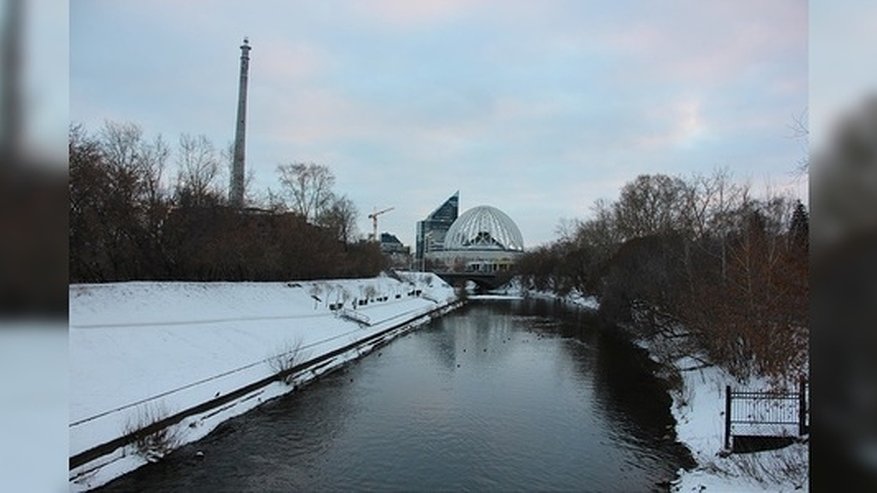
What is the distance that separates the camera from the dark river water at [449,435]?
8.88 meters

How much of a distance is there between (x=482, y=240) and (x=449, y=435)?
10461 cm

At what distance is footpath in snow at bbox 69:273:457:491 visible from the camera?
403 inches

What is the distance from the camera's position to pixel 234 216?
28328 millimetres

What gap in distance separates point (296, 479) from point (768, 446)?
740 centimetres

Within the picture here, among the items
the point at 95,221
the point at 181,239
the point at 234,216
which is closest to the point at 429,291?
the point at 234,216

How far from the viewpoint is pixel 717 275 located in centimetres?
1773

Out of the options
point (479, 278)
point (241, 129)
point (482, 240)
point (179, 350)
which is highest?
point (241, 129)

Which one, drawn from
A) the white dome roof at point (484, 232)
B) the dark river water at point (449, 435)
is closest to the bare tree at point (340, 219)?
the dark river water at point (449, 435)

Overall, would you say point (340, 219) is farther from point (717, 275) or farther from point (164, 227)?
point (717, 275)

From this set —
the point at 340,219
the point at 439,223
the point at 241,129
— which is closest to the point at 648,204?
the point at 340,219

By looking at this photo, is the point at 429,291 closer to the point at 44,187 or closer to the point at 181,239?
the point at 181,239

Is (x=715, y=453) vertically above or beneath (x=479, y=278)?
beneath

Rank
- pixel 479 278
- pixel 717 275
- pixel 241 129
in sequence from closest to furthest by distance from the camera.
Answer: pixel 717 275 → pixel 241 129 → pixel 479 278

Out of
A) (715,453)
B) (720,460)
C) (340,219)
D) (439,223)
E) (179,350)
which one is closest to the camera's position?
(720,460)
